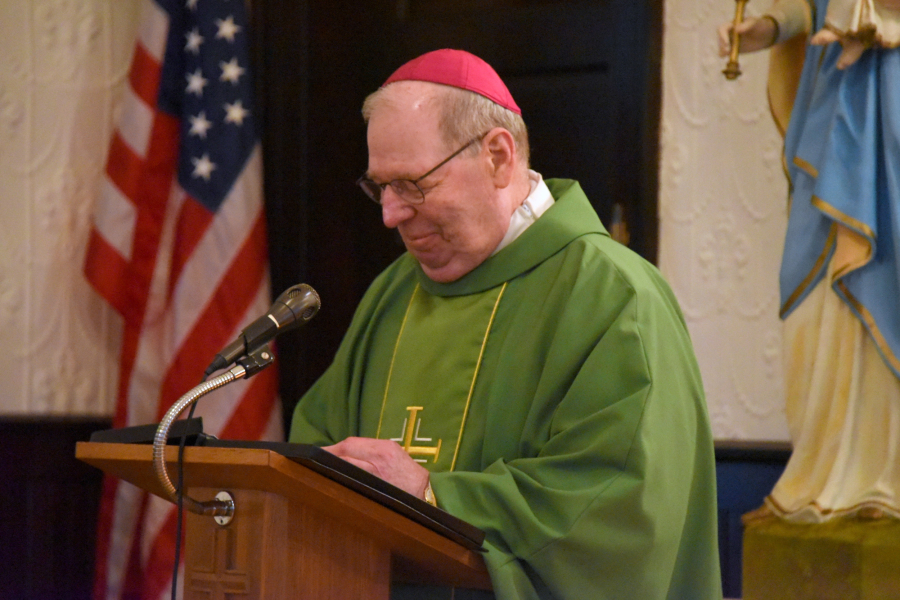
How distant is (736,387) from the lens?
456 centimetres

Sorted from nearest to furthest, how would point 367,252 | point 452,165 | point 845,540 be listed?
point 452,165, point 845,540, point 367,252

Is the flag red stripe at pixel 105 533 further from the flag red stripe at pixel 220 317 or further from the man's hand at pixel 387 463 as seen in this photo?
the man's hand at pixel 387 463

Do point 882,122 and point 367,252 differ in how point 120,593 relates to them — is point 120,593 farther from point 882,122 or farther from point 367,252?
point 882,122

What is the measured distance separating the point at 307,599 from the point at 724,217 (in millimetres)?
3353

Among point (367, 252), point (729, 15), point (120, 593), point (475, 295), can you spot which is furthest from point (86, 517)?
point (729, 15)

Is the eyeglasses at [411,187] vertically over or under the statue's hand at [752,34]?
under

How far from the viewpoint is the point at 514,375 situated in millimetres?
2338

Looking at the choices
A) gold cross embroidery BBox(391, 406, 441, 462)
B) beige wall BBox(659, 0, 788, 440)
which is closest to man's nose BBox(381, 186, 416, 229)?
gold cross embroidery BBox(391, 406, 441, 462)

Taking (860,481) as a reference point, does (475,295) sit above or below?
above

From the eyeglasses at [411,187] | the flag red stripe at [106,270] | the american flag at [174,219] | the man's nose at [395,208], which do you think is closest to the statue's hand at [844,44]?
the eyeglasses at [411,187]

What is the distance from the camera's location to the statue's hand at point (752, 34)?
11.6ft

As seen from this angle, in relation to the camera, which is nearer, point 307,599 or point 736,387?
point 307,599

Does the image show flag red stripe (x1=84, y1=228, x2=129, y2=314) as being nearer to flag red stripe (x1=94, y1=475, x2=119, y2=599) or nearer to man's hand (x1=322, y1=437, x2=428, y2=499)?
flag red stripe (x1=94, y1=475, x2=119, y2=599)

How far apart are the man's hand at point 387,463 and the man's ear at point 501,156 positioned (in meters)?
0.82
